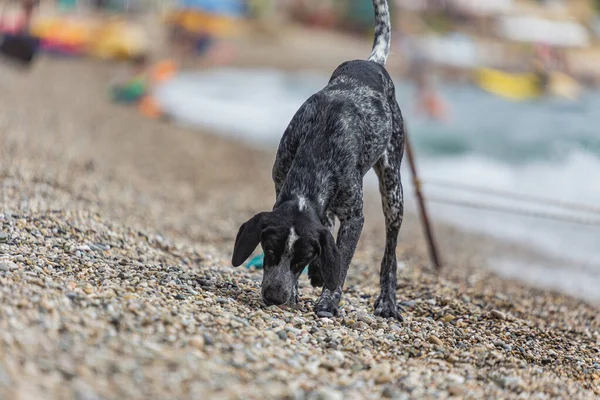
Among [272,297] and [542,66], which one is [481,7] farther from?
[272,297]

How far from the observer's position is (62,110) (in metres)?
17.8

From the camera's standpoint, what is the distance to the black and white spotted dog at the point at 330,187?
204 inches

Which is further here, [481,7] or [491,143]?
[481,7]

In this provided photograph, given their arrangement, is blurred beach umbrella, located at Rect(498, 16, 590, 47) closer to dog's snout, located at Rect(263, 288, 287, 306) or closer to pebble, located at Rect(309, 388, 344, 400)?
dog's snout, located at Rect(263, 288, 287, 306)

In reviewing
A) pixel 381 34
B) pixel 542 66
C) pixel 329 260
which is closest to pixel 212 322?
pixel 329 260

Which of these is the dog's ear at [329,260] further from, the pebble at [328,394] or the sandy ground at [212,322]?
the pebble at [328,394]

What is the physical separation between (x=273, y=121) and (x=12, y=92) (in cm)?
820

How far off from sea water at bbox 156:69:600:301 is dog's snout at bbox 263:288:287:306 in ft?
17.3

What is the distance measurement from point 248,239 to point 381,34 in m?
2.64

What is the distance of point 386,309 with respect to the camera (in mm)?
6188

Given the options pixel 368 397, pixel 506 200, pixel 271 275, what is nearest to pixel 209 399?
pixel 368 397

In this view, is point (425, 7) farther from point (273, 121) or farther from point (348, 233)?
point (348, 233)

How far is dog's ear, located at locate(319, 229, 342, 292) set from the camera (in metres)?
5.20

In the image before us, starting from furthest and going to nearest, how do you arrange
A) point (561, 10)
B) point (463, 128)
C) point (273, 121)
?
point (561, 10)
point (463, 128)
point (273, 121)
